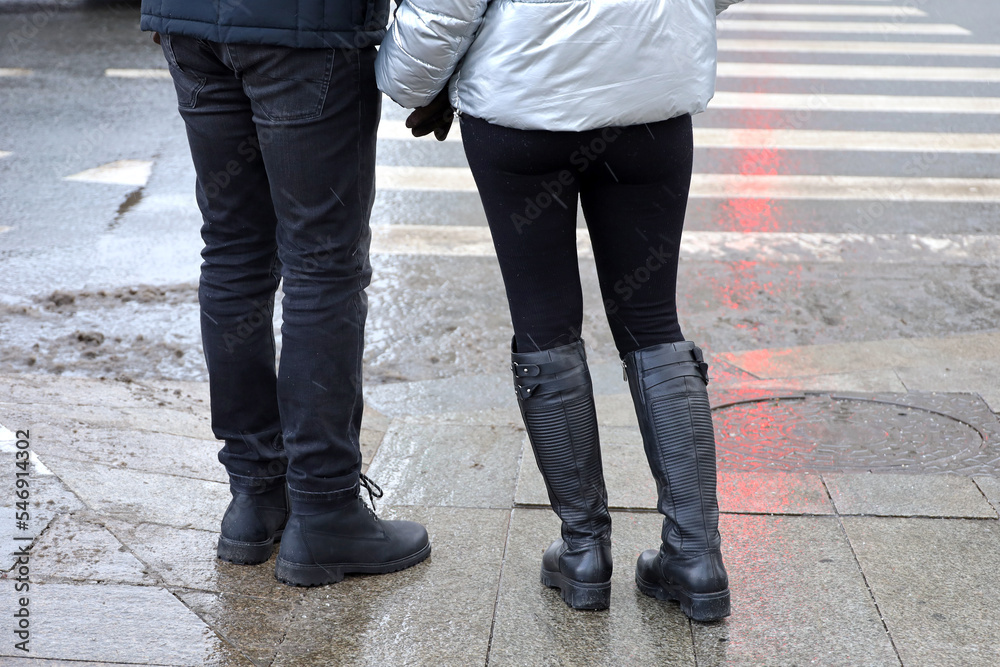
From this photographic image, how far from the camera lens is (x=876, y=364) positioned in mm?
4195

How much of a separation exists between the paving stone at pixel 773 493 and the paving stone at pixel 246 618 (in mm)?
1241

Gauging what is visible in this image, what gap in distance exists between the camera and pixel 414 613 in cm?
227

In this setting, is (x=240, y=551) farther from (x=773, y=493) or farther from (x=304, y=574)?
(x=773, y=493)

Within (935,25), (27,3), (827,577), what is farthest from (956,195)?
(27,3)

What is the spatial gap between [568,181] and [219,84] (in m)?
0.81

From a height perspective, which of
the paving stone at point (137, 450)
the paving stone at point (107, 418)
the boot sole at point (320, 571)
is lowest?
the paving stone at point (107, 418)

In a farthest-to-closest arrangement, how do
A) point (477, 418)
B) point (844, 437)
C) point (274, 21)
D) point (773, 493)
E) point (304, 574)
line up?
point (477, 418), point (844, 437), point (773, 493), point (304, 574), point (274, 21)

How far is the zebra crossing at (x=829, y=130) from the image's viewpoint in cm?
621

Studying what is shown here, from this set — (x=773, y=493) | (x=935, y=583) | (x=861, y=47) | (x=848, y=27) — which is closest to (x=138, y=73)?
(x=861, y=47)

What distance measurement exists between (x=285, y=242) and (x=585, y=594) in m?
1.05

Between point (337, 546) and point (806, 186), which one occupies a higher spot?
point (337, 546)

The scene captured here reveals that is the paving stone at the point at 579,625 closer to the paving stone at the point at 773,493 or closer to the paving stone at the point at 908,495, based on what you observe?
the paving stone at the point at 773,493

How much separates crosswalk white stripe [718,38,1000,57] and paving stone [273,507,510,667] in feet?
33.1

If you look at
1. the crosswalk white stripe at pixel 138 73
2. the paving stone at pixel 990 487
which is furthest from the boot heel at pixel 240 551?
the crosswalk white stripe at pixel 138 73
